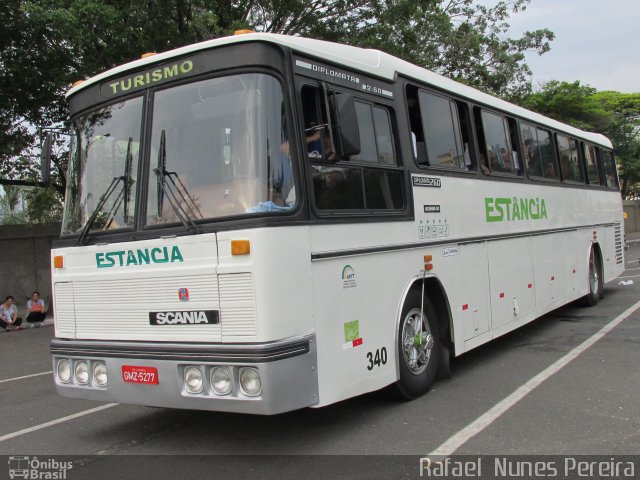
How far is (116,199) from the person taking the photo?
478 cm

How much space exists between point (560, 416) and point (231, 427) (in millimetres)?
2868

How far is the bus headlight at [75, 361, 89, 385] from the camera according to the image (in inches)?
188

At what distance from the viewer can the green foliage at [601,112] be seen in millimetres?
29359

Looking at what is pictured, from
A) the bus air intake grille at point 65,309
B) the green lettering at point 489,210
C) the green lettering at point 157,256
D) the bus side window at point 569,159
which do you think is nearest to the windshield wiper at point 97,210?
the bus air intake grille at point 65,309

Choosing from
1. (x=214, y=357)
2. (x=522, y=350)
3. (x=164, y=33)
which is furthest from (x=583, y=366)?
(x=164, y=33)

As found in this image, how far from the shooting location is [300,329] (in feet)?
13.8

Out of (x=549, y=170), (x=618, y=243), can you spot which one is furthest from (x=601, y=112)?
(x=549, y=170)

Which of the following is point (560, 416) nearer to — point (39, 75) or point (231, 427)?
point (231, 427)

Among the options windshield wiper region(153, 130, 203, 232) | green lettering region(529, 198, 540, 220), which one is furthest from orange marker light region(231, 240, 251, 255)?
green lettering region(529, 198, 540, 220)

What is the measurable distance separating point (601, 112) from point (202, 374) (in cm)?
3057

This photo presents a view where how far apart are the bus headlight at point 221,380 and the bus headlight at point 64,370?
1526mm

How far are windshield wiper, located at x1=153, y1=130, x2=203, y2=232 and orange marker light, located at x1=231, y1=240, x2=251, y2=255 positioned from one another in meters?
0.37

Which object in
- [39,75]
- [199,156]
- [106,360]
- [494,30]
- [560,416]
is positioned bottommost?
[560,416]

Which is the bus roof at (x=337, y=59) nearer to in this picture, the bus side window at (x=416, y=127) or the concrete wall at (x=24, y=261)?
the bus side window at (x=416, y=127)
